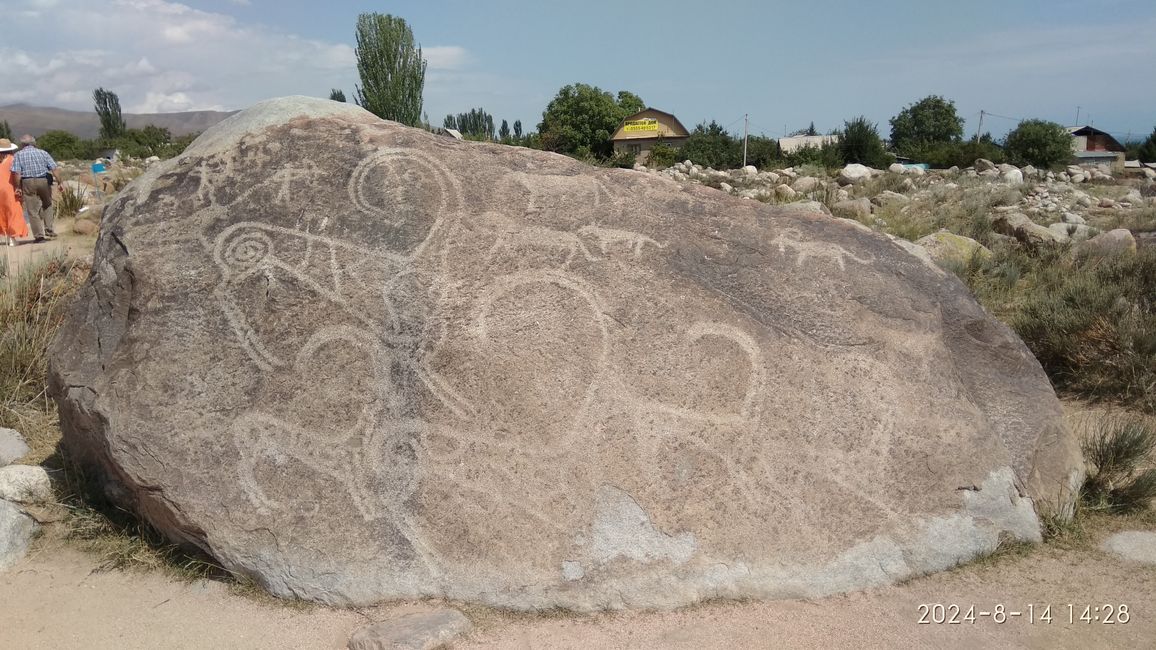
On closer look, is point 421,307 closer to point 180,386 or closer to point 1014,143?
point 180,386

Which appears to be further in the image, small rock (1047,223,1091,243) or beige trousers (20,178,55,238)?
beige trousers (20,178,55,238)

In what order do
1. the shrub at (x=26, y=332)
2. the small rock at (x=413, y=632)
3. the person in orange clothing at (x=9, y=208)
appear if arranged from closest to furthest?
the small rock at (x=413, y=632), the shrub at (x=26, y=332), the person in orange clothing at (x=9, y=208)

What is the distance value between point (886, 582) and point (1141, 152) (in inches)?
1387

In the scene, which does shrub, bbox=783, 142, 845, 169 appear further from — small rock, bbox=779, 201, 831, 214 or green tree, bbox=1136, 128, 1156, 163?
green tree, bbox=1136, 128, 1156, 163

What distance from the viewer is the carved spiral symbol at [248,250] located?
3.12 m

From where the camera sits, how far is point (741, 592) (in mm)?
2771

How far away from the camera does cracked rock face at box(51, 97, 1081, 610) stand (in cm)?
280

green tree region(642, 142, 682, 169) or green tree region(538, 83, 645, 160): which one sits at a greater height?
green tree region(538, 83, 645, 160)

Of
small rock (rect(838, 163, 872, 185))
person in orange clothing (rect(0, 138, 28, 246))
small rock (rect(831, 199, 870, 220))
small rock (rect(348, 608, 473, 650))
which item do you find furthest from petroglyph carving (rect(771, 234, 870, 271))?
small rock (rect(838, 163, 872, 185))

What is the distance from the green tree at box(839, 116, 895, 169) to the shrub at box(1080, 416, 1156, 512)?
1975 centimetres

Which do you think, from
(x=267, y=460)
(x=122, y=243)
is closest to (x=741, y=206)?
(x=267, y=460)

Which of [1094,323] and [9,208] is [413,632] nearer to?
[1094,323]
